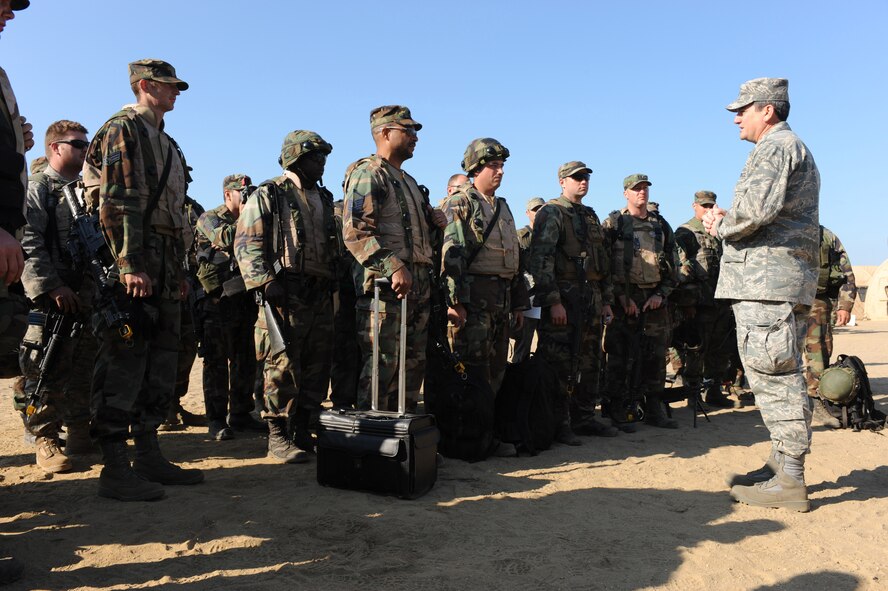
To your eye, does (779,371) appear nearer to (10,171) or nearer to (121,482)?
(121,482)

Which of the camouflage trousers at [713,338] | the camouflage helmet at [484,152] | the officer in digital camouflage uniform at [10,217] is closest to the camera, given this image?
the officer in digital camouflage uniform at [10,217]

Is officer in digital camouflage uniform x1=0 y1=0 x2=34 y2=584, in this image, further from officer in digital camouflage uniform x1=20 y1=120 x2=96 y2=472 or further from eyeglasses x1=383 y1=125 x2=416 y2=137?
eyeglasses x1=383 y1=125 x2=416 y2=137

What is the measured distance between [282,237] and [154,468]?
1938mm

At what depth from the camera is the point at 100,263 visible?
429 centimetres

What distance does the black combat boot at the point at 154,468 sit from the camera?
446 cm

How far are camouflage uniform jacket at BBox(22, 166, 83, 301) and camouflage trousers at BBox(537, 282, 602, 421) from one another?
4.08m

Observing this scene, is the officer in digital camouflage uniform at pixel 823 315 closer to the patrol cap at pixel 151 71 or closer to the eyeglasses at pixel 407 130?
the eyeglasses at pixel 407 130

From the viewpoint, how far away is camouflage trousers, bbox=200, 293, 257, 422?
649 centimetres

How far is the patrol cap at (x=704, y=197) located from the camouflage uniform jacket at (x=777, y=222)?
5.31m

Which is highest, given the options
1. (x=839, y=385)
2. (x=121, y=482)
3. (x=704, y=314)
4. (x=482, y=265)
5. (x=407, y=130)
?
(x=407, y=130)

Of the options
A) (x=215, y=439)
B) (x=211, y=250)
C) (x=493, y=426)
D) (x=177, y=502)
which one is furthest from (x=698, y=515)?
(x=211, y=250)

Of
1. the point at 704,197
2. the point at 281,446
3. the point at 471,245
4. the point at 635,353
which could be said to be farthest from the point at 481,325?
the point at 704,197

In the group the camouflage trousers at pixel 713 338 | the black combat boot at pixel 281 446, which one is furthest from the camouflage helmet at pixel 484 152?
the camouflage trousers at pixel 713 338

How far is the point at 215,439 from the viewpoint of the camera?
6.25 metres
